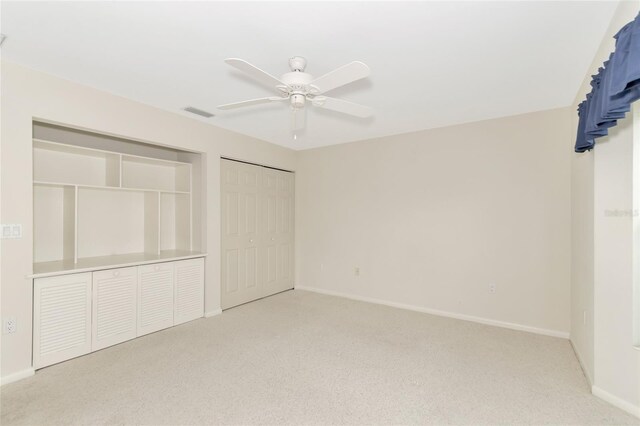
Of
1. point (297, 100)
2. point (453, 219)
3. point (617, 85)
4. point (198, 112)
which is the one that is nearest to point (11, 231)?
point (198, 112)

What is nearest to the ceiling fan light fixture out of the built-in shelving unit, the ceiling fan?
the ceiling fan

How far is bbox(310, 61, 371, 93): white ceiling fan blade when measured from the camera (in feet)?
5.58

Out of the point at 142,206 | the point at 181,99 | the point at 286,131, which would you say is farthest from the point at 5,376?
the point at 286,131

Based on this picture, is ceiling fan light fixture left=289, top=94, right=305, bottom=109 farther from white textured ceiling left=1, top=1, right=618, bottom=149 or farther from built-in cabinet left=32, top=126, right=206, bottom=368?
built-in cabinet left=32, top=126, right=206, bottom=368

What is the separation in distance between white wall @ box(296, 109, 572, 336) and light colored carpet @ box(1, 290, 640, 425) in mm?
574

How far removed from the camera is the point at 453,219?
12.9 feet

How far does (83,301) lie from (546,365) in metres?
4.23

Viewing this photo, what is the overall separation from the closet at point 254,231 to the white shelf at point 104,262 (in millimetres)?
625

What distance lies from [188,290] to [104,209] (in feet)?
4.49

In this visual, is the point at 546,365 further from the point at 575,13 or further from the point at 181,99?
the point at 181,99

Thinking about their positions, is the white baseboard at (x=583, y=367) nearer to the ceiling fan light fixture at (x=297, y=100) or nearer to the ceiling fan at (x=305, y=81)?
the ceiling fan at (x=305, y=81)

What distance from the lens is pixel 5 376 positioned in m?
2.32

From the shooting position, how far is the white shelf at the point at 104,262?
264cm

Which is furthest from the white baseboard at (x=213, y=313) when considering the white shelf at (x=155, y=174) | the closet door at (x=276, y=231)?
the white shelf at (x=155, y=174)
